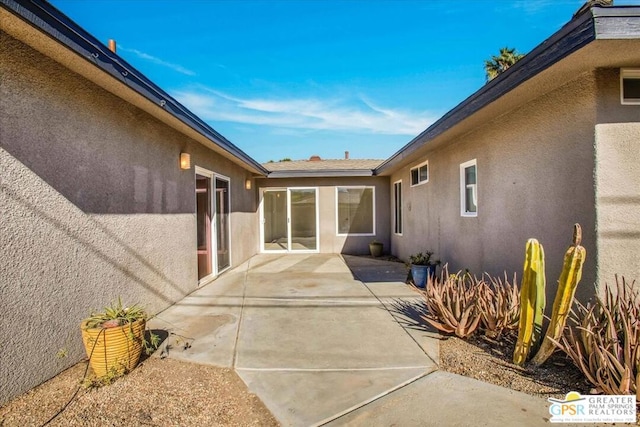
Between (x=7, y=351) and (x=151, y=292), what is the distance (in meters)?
2.47

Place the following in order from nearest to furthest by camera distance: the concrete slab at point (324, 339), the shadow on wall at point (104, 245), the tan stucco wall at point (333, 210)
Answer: the shadow on wall at point (104, 245), the concrete slab at point (324, 339), the tan stucco wall at point (333, 210)

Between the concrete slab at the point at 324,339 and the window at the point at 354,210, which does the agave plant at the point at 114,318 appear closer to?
the concrete slab at the point at 324,339

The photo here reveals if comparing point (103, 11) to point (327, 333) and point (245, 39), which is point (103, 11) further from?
point (327, 333)

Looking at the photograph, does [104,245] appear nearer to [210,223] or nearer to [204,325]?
[204,325]

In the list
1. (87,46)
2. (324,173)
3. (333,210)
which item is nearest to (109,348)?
(87,46)

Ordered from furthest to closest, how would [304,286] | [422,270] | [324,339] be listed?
[304,286]
[422,270]
[324,339]

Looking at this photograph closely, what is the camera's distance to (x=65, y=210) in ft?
11.6

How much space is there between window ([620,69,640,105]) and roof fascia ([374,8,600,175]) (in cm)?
98

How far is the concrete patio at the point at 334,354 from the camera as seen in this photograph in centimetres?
272

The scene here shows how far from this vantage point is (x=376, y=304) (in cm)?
592

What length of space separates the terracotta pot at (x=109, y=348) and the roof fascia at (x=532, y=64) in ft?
16.3

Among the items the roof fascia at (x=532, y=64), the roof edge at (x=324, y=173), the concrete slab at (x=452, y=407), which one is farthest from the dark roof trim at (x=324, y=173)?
the concrete slab at (x=452, y=407)

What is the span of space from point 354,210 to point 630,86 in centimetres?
985

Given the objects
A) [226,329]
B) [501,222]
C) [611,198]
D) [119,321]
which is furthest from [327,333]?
[611,198]
